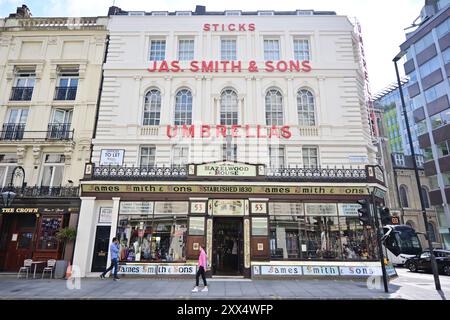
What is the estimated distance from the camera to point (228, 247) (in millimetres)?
14867

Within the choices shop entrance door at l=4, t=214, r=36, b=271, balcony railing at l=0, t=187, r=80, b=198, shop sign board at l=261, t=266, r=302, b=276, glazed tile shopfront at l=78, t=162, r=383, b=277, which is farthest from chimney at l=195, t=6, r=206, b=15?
shop sign board at l=261, t=266, r=302, b=276

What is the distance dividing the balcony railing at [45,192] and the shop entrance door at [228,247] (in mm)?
9103

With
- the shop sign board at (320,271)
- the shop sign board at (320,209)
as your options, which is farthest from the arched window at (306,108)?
the shop sign board at (320,271)

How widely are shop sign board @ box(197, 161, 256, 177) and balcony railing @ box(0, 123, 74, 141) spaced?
980cm

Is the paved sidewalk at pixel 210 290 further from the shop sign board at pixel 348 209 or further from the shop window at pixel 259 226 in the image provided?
the shop sign board at pixel 348 209

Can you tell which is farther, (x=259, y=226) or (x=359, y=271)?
(x=259, y=226)

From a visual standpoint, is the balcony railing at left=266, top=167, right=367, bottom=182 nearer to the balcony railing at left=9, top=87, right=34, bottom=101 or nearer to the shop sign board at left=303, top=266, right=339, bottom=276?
the shop sign board at left=303, top=266, right=339, bottom=276

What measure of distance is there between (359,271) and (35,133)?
71.1ft

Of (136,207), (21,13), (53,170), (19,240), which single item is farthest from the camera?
(21,13)

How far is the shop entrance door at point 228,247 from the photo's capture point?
14398 mm

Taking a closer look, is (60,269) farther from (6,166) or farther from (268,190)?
(268,190)

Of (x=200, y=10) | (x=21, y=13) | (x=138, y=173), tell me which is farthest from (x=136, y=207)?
(x=21, y=13)

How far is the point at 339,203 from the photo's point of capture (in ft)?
49.1
